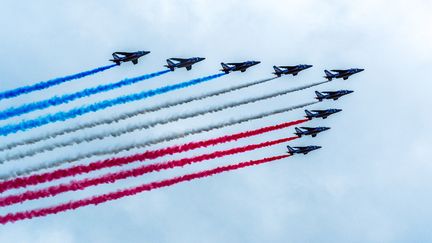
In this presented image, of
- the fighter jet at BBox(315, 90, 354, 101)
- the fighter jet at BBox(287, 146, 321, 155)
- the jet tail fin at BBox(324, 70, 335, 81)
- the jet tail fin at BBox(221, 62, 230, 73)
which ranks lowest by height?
the fighter jet at BBox(287, 146, 321, 155)

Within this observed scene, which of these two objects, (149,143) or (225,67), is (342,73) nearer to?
(225,67)

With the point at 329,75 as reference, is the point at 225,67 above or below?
above

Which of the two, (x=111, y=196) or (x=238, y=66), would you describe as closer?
(x=111, y=196)

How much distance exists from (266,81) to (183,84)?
1140 cm

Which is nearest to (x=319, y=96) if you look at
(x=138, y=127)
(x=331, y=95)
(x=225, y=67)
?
(x=331, y=95)

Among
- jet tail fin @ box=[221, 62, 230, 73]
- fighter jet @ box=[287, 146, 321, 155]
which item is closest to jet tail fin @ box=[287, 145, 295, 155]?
fighter jet @ box=[287, 146, 321, 155]

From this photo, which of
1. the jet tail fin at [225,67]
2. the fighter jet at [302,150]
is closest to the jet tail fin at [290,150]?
the fighter jet at [302,150]

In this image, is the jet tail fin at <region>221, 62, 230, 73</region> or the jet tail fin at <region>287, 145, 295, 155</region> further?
the jet tail fin at <region>287, 145, 295, 155</region>

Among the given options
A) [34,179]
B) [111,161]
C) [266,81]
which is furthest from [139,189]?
[266,81]

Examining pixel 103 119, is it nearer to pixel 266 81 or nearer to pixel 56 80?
pixel 56 80

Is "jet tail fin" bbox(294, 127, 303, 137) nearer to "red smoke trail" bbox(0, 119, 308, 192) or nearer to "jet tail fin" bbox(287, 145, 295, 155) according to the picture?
"jet tail fin" bbox(287, 145, 295, 155)

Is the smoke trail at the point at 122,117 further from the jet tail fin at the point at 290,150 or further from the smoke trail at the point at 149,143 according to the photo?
the jet tail fin at the point at 290,150

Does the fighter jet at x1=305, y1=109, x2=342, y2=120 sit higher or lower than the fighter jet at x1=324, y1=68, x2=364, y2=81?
lower

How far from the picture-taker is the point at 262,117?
403 feet
